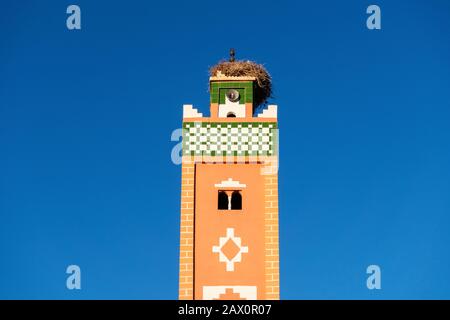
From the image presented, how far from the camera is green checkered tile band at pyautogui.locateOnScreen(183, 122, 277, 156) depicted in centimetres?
2320

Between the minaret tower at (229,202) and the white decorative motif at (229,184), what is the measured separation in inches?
1.0

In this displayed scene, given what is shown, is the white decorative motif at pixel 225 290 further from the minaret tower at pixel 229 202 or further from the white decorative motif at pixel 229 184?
the white decorative motif at pixel 229 184

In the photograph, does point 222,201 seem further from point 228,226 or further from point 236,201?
point 228,226

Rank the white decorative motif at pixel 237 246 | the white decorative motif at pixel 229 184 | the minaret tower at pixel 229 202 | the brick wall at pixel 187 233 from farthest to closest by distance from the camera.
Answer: the white decorative motif at pixel 229 184 → the white decorative motif at pixel 237 246 → the minaret tower at pixel 229 202 → the brick wall at pixel 187 233

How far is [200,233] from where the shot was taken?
2245 cm

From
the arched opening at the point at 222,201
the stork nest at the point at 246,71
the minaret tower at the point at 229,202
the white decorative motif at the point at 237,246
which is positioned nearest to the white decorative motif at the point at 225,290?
the minaret tower at the point at 229,202

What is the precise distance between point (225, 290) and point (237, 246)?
3.84ft

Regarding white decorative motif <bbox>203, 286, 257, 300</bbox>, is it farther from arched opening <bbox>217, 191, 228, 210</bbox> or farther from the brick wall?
arched opening <bbox>217, 191, 228, 210</bbox>

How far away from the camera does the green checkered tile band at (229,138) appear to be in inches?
914

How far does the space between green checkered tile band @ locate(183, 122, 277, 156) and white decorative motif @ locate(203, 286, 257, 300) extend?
351cm

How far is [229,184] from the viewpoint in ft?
75.2

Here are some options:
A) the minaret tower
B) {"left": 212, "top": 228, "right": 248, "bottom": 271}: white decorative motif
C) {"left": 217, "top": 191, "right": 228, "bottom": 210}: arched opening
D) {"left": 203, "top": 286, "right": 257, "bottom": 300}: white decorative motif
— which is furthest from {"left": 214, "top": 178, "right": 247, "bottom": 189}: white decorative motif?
{"left": 203, "top": 286, "right": 257, "bottom": 300}: white decorative motif
